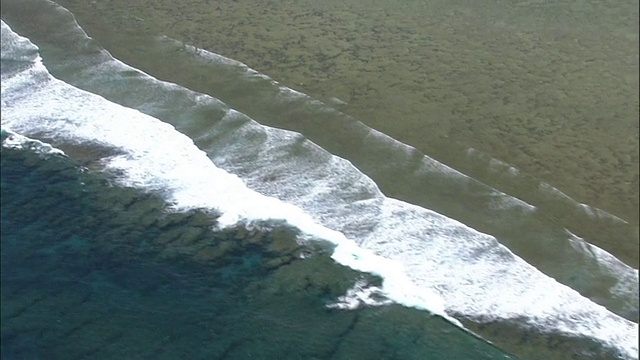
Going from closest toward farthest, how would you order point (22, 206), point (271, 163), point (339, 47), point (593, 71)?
point (22, 206) < point (271, 163) < point (593, 71) < point (339, 47)

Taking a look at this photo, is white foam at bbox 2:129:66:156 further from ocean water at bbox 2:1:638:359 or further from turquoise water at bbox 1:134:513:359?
turquoise water at bbox 1:134:513:359

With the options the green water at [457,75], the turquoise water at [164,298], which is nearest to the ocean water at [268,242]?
the turquoise water at [164,298]

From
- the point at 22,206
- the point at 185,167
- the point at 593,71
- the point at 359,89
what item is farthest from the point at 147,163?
the point at 593,71

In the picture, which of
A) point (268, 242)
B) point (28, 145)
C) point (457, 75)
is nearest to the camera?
point (268, 242)

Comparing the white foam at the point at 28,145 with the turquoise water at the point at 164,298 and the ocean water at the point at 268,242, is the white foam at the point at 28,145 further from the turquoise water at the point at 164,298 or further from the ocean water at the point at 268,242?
the turquoise water at the point at 164,298

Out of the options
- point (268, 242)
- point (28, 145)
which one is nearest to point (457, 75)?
point (268, 242)

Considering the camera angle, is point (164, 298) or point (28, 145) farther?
point (28, 145)

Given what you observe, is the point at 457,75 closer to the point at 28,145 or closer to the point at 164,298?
the point at 164,298

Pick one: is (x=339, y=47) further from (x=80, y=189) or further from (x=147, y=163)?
(x=80, y=189)
